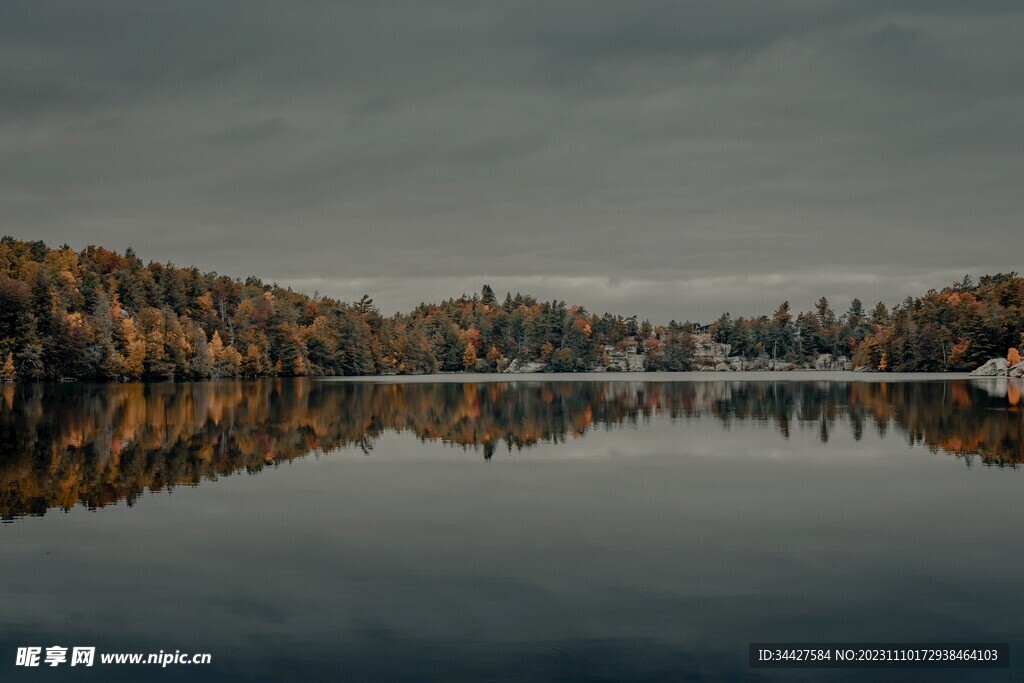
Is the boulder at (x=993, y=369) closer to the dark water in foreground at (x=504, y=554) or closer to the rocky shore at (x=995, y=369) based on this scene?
the rocky shore at (x=995, y=369)

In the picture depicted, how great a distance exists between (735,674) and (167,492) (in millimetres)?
21196

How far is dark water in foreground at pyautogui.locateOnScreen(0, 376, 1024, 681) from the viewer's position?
583 inches

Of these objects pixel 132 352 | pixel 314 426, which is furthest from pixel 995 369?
pixel 314 426

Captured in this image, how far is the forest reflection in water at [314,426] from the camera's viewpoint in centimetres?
3403

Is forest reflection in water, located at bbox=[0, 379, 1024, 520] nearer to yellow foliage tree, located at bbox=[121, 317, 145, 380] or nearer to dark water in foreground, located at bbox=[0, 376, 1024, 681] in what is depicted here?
dark water in foreground, located at bbox=[0, 376, 1024, 681]

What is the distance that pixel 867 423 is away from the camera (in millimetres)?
55500

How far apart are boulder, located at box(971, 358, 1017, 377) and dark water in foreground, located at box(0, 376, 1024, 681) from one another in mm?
152210

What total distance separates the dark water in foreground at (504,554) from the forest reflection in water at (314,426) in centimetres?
41

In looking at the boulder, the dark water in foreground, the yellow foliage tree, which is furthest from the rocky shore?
the dark water in foreground

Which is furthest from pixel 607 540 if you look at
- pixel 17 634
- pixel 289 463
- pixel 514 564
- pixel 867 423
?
pixel 867 423

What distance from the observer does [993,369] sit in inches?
7298

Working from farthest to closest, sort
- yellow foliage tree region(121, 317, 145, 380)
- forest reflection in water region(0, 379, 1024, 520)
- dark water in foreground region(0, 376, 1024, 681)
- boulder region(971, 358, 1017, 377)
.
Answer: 1. boulder region(971, 358, 1017, 377)
2. yellow foliage tree region(121, 317, 145, 380)
3. forest reflection in water region(0, 379, 1024, 520)
4. dark water in foreground region(0, 376, 1024, 681)

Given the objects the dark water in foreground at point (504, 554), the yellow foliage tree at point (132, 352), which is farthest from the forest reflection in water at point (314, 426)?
the yellow foliage tree at point (132, 352)

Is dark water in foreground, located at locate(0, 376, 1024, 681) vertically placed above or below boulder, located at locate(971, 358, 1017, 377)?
below
